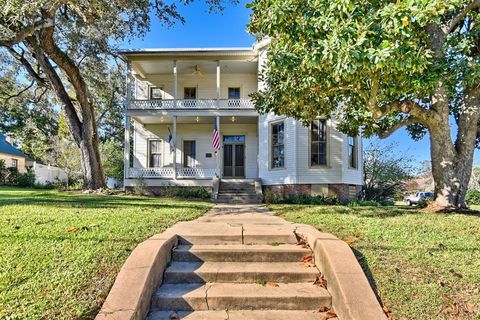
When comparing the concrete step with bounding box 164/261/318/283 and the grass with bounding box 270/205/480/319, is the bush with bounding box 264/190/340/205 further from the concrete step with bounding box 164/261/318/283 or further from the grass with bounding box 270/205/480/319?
the concrete step with bounding box 164/261/318/283

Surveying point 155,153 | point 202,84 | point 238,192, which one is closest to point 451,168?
point 238,192

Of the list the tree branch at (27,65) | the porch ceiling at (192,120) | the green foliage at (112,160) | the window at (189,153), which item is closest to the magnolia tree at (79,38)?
the tree branch at (27,65)

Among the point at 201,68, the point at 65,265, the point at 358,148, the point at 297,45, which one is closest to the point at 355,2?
the point at 297,45

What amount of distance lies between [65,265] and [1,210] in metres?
4.56

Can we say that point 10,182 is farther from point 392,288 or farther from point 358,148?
point 392,288

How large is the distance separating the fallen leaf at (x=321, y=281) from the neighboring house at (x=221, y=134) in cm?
978

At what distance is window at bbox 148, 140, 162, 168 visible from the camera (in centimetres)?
1769

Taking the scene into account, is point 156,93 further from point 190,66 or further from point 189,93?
point 190,66

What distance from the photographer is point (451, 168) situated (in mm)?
7547

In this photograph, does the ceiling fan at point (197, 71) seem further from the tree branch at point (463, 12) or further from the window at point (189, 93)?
the tree branch at point (463, 12)

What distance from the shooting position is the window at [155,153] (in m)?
17.7

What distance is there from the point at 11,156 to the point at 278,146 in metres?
30.2

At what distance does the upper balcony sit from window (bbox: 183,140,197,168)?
7.78ft

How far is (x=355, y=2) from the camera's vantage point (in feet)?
17.2
